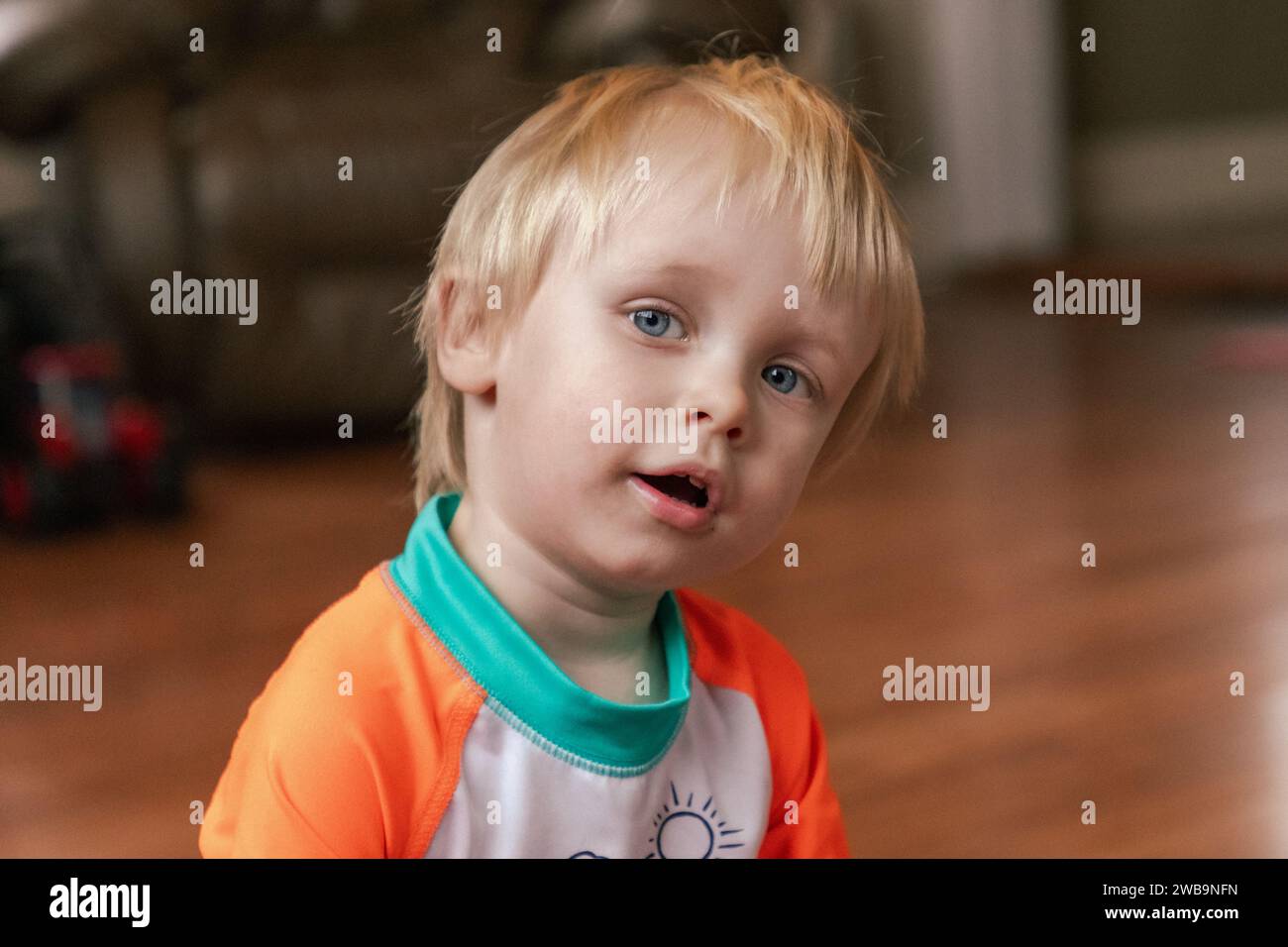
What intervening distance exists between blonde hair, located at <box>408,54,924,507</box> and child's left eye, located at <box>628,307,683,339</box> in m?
0.04

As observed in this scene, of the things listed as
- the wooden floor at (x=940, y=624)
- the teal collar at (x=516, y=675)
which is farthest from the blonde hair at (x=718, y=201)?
the wooden floor at (x=940, y=624)

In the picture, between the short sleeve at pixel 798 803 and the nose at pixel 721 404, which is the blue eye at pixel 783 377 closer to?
the nose at pixel 721 404

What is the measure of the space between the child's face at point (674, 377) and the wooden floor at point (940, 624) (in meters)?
0.47

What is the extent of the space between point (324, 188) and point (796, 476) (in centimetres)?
135

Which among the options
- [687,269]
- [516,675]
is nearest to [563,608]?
[516,675]

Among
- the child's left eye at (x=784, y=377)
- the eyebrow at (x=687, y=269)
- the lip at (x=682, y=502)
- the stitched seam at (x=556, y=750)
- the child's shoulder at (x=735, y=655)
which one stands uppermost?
the eyebrow at (x=687, y=269)

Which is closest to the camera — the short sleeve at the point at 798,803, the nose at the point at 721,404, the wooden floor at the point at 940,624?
the nose at the point at 721,404

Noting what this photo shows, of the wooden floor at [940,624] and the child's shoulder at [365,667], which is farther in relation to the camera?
the wooden floor at [940,624]

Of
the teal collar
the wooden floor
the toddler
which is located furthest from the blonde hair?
the wooden floor

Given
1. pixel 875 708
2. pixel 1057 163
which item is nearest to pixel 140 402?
pixel 875 708

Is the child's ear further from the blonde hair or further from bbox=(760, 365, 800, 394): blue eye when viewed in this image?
bbox=(760, 365, 800, 394): blue eye

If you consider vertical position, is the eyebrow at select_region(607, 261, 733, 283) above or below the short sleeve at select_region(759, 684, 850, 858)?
above

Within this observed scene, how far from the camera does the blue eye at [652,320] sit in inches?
25.0

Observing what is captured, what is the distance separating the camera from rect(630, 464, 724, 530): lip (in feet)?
2.04
